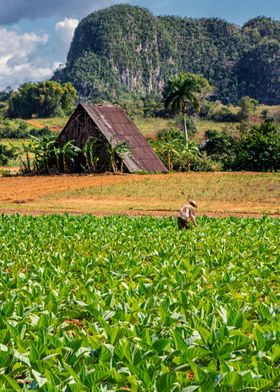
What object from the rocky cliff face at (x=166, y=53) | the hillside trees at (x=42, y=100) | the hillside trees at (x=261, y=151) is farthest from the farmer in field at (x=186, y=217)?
the rocky cliff face at (x=166, y=53)

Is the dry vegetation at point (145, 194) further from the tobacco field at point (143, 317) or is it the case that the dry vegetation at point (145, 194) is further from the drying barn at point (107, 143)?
the tobacco field at point (143, 317)

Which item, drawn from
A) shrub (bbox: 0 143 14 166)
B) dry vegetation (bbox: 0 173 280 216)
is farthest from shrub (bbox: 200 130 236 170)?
shrub (bbox: 0 143 14 166)

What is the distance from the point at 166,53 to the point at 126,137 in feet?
439

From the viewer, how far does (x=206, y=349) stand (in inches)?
181

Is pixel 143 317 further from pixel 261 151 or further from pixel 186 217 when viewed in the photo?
pixel 261 151

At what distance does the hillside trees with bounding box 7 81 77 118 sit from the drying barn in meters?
54.9

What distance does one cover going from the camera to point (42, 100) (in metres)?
93.0

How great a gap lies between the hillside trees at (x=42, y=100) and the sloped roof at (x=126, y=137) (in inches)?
2156

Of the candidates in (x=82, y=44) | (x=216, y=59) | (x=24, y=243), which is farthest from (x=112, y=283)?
(x=82, y=44)

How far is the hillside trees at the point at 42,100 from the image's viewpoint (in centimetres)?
9400

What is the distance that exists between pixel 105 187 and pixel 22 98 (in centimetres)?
6813

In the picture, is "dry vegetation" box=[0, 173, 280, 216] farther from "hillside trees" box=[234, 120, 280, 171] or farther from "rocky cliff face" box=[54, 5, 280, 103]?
"rocky cliff face" box=[54, 5, 280, 103]

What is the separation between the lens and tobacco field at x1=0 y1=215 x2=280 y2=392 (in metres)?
4.09

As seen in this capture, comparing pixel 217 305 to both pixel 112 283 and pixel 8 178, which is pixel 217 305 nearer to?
pixel 112 283
